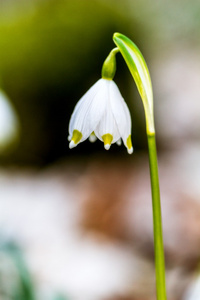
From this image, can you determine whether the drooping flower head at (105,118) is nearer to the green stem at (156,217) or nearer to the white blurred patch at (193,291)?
the green stem at (156,217)

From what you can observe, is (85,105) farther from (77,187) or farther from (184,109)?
(184,109)

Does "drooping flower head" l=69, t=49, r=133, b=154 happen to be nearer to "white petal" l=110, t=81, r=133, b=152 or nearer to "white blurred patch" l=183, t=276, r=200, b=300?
"white petal" l=110, t=81, r=133, b=152

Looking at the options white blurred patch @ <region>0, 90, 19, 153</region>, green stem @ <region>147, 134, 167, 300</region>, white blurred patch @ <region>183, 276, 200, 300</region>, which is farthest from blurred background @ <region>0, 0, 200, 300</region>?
green stem @ <region>147, 134, 167, 300</region>

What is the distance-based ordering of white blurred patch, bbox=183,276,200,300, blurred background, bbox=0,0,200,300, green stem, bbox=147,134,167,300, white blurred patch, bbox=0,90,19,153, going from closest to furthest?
green stem, bbox=147,134,167,300 < white blurred patch, bbox=183,276,200,300 < blurred background, bbox=0,0,200,300 < white blurred patch, bbox=0,90,19,153

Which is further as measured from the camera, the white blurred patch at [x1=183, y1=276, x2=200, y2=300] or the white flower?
the white blurred patch at [x1=183, y1=276, x2=200, y2=300]

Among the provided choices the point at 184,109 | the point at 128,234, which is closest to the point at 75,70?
the point at 184,109

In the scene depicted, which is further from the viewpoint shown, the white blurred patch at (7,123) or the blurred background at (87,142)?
the white blurred patch at (7,123)

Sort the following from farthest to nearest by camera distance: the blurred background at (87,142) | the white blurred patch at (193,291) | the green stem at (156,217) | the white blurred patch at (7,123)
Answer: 1. the white blurred patch at (7,123)
2. the blurred background at (87,142)
3. the white blurred patch at (193,291)
4. the green stem at (156,217)

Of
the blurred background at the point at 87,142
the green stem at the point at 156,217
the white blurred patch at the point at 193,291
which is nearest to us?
the green stem at the point at 156,217

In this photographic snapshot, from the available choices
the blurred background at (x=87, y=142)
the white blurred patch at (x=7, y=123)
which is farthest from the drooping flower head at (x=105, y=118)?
the white blurred patch at (x=7, y=123)
